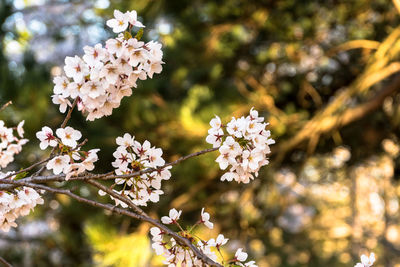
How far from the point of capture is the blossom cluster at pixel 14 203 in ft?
2.58

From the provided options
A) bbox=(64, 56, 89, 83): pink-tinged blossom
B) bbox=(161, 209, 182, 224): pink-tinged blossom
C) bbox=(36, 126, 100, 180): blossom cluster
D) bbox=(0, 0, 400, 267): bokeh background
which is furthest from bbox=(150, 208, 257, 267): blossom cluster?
bbox=(0, 0, 400, 267): bokeh background

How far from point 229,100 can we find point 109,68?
6.76 feet

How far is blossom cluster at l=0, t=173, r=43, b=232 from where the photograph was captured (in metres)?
0.79

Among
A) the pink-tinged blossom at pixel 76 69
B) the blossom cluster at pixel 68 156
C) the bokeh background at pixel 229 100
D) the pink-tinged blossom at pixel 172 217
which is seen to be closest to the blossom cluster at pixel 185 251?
the pink-tinged blossom at pixel 172 217

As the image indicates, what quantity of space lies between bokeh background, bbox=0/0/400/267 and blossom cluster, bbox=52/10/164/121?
4.81 ft

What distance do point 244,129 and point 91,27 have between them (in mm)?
3305

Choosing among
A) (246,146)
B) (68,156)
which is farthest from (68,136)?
(246,146)

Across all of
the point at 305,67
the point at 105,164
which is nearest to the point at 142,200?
the point at 105,164

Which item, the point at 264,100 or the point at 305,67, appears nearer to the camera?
the point at 264,100

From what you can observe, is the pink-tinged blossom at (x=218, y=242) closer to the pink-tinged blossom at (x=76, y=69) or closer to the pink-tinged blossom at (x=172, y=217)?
the pink-tinged blossom at (x=172, y=217)

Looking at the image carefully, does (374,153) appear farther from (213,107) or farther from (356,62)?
(213,107)

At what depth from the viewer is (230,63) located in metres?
3.06

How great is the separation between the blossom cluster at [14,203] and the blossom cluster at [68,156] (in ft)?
0.29

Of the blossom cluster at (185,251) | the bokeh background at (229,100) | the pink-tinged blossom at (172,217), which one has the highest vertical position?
the bokeh background at (229,100)
